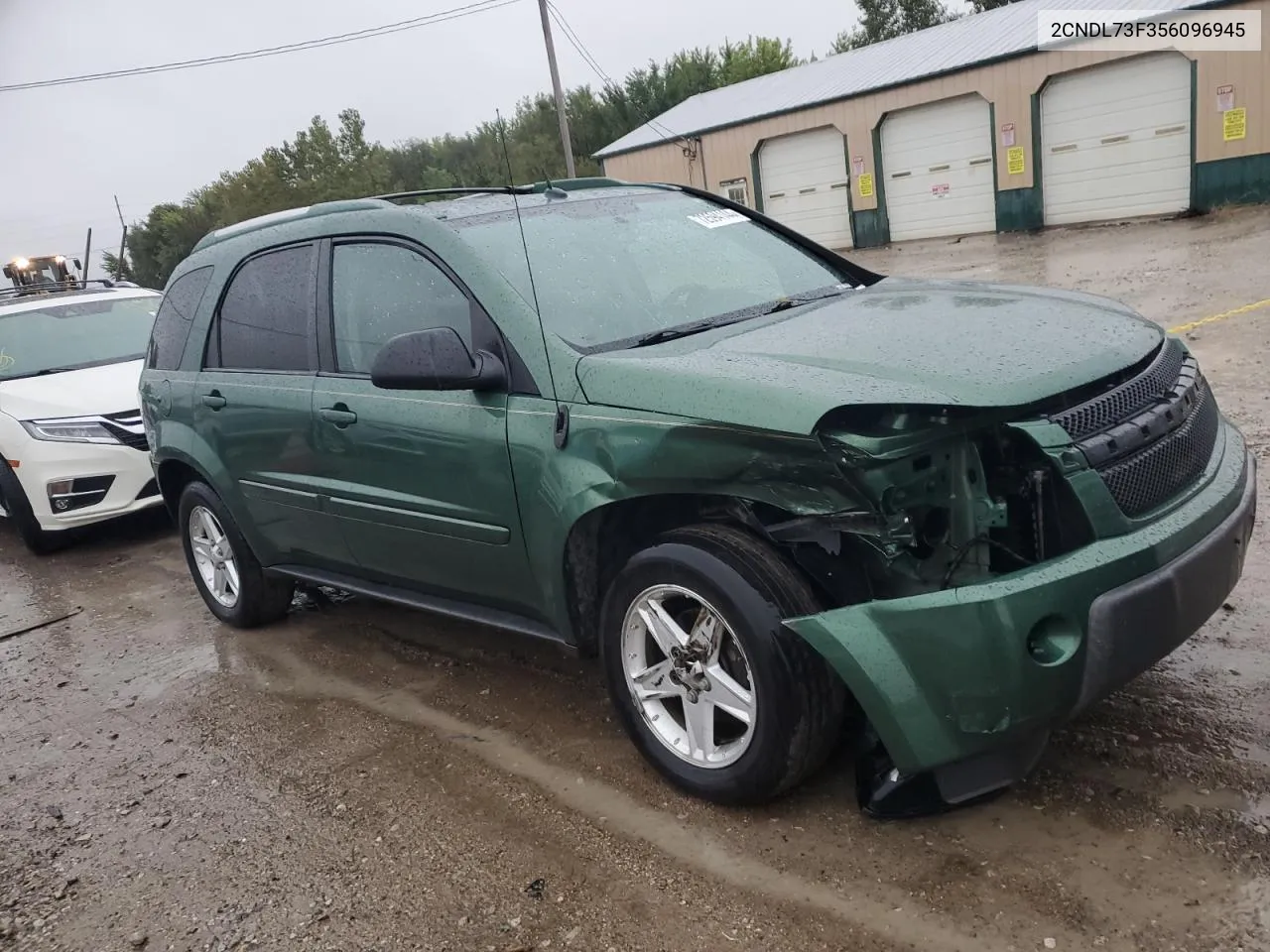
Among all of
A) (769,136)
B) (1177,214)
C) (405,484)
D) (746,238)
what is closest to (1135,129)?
(1177,214)

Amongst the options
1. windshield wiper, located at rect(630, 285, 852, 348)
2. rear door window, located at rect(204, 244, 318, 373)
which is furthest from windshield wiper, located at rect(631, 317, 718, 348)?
rear door window, located at rect(204, 244, 318, 373)

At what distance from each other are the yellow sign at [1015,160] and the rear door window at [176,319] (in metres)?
18.7

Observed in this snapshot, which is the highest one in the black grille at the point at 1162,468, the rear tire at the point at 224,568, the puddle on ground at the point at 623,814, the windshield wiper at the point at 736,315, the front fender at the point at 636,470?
the windshield wiper at the point at 736,315

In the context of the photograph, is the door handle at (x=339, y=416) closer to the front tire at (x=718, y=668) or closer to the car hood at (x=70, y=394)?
the front tire at (x=718, y=668)

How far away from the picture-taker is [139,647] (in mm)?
5242

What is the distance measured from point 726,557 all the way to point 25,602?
5.45 m

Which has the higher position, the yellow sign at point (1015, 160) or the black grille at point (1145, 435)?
the black grille at point (1145, 435)

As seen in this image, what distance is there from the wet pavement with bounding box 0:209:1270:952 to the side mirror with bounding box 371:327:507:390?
130 cm

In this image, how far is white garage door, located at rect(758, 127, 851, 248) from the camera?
2391 cm

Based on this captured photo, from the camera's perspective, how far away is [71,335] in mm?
8016

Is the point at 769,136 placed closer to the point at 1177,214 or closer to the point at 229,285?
the point at 1177,214

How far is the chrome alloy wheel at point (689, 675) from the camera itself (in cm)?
284

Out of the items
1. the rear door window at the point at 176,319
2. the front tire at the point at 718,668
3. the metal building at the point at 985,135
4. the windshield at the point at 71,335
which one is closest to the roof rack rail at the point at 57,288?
the windshield at the point at 71,335

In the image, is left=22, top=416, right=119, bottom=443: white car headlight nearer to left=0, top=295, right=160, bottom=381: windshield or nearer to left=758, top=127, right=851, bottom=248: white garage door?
left=0, top=295, right=160, bottom=381: windshield
